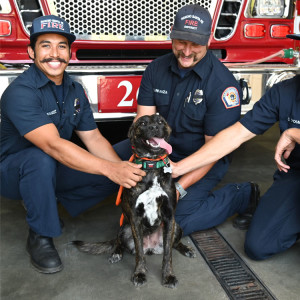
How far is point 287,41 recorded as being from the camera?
3.27 meters

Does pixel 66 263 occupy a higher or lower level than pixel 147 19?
lower

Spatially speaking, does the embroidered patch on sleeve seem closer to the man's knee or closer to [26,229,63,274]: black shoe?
the man's knee

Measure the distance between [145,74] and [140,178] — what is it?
2.85ft

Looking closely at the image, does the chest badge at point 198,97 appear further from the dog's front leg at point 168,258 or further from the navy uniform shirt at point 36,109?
the dog's front leg at point 168,258

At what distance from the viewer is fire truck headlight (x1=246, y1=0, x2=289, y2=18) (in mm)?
3104

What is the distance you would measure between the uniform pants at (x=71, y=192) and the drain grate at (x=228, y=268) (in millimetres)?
106

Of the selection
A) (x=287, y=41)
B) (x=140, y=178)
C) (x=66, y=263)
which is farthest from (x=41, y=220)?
(x=287, y=41)

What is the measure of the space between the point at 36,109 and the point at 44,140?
18cm

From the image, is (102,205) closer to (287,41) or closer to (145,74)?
(145,74)

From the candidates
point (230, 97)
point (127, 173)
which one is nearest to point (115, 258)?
point (127, 173)

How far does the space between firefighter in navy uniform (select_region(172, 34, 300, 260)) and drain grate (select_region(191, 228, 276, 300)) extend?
12 centimetres

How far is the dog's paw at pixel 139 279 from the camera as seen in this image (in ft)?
7.15

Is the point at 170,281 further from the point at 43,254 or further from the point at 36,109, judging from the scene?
the point at 36,109

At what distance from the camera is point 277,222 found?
2.46 meters
